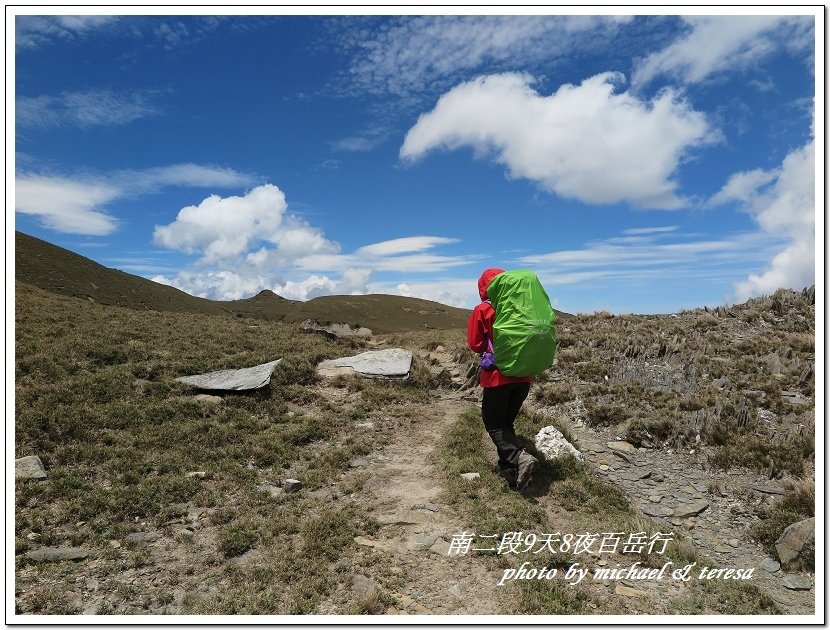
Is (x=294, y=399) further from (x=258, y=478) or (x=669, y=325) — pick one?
(x=669, y=325)

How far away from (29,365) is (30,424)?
4.62 metres

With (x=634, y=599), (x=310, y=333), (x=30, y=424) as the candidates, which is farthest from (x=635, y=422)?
(x=310, y=333)

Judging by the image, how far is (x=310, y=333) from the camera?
23.3 meters

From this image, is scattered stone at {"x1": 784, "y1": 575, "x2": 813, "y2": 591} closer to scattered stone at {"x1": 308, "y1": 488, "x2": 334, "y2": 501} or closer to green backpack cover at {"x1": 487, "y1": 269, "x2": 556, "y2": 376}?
green backpack cover at {"x1": 487, "y1": 269, "x2": 556, "y2": 376}

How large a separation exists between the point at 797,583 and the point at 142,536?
30.2 ft

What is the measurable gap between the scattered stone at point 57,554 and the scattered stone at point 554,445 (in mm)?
8036

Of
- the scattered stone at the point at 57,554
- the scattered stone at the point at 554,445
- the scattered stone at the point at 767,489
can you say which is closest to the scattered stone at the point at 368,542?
the scattered stone at the point at 57,554

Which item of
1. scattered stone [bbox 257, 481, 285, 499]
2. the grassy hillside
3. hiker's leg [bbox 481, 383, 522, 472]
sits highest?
the grassy hillside

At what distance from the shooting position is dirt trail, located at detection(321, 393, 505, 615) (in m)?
5.66

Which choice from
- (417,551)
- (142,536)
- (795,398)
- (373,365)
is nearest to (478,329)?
(417,551)

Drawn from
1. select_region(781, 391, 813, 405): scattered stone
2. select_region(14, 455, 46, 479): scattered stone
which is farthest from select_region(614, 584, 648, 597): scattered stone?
select_region(14, 455, 46, 479): scattered stone

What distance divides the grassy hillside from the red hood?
50.4m

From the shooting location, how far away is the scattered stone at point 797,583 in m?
5.79

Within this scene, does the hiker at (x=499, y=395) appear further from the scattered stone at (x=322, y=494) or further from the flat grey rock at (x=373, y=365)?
the flat grey rock at (x=373, y=365)
